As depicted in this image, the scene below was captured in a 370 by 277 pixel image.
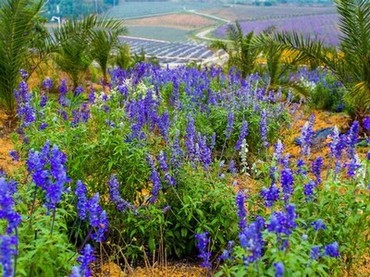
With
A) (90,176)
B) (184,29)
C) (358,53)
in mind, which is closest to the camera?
(90,176)

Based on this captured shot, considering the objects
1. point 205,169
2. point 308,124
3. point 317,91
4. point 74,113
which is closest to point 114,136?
point 205,169

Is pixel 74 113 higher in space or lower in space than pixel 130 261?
higher

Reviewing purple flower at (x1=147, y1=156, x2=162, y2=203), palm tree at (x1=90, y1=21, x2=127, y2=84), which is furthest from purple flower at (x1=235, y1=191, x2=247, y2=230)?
palm tree at (x1=90, y1=21, x2=127, y2=84)

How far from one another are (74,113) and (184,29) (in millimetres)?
36432

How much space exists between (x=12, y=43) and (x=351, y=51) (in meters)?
4.73

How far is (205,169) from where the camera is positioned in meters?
3.92

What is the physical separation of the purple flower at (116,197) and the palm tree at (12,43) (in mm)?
4954

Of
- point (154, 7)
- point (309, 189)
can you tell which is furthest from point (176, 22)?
point (309, 189)

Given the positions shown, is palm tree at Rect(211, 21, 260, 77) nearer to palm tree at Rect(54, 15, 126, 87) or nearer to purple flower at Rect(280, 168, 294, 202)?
palm tree at Rect(54, 15, 126, 87)

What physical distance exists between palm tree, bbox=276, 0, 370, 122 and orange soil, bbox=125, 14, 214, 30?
112 feet

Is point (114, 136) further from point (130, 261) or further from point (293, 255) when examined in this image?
point (293, 255)

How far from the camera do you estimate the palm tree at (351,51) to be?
7051 millimetres

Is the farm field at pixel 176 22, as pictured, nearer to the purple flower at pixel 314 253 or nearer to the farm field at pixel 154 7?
the farm field at pixel 154 7

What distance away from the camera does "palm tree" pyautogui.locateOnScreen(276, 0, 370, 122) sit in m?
7.05
